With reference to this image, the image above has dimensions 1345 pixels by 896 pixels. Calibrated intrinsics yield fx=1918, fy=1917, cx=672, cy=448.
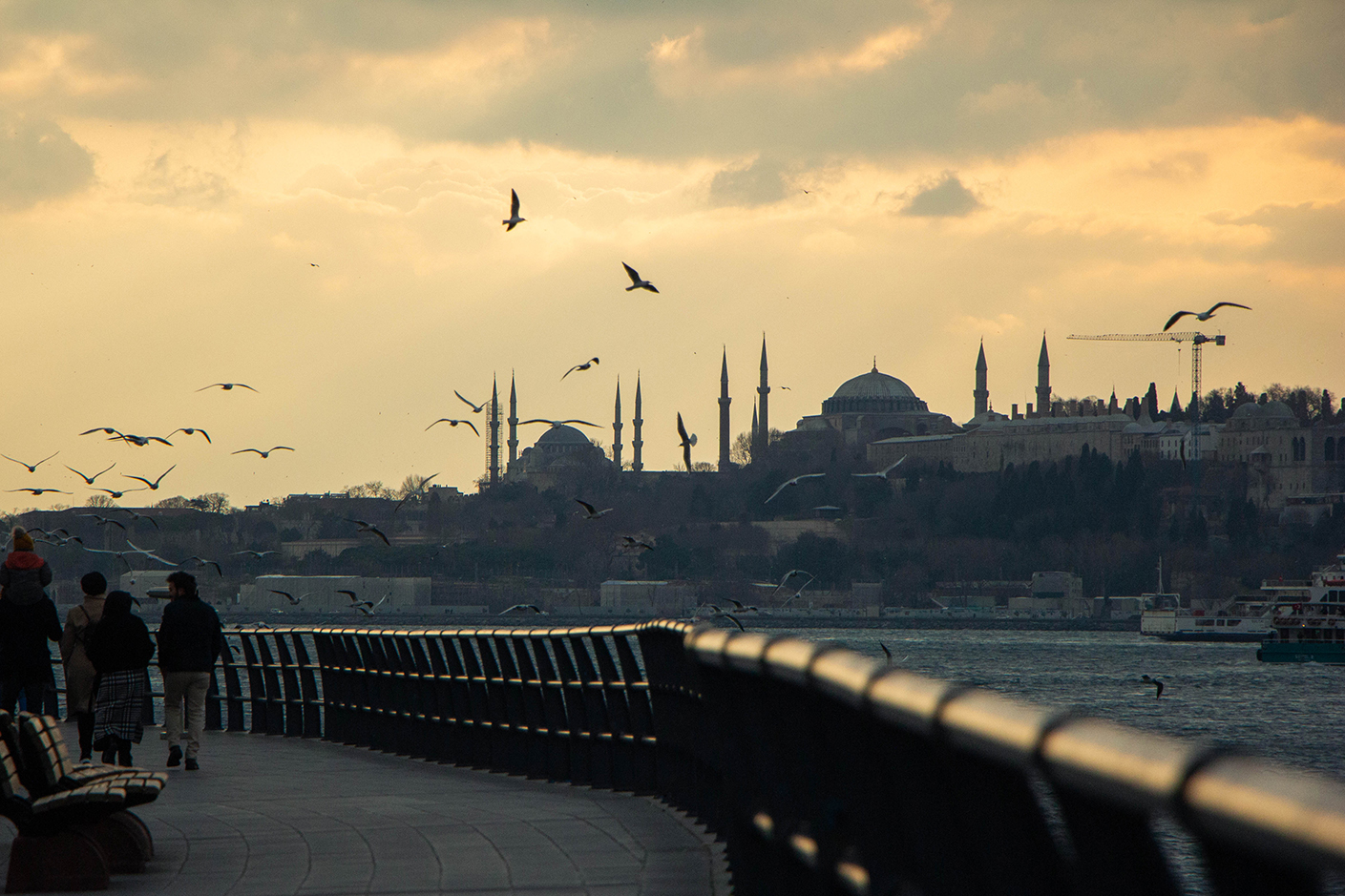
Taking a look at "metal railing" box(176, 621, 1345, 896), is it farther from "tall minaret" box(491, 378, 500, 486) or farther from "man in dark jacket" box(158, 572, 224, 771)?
"tall minaret" box(491, 378, 500, 486)

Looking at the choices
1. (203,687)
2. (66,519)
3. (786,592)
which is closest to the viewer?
(203,687)

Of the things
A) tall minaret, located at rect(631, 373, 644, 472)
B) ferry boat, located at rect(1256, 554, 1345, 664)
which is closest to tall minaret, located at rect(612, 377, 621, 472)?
tall minaret, located at rect(631, 373, 644, 472)

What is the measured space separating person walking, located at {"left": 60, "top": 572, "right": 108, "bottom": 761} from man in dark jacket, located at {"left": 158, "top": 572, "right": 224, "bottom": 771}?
0.42 metres

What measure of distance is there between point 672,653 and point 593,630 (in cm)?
131

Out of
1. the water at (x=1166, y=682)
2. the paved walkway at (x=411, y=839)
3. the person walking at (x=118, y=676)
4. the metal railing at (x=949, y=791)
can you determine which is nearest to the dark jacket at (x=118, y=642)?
the person walking at (x=118, y=676)

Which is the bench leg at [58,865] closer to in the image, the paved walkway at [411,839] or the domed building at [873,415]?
the paved walkway at [411,839]

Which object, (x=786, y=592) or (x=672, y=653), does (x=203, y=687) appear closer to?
(x=672, y=653)

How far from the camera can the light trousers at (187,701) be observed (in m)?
11.1

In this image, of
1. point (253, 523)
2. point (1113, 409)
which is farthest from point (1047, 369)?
point (253, 523)

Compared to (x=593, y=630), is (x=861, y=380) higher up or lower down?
higher up

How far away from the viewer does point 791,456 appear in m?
164

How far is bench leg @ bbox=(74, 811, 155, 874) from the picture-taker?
6762 mm

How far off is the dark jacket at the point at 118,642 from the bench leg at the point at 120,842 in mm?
3624

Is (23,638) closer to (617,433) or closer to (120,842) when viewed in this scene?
(120,842)
